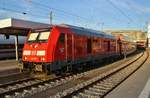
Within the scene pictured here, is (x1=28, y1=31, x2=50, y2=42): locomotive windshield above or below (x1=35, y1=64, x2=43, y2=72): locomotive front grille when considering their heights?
above

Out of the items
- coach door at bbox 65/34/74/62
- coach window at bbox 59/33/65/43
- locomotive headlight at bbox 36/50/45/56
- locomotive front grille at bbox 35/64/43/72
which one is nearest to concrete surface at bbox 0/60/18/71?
locomotive front grille at bbox 35/64/43/72

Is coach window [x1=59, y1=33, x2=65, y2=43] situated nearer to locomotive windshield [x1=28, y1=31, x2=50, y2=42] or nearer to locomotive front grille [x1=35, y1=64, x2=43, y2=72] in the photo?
locomotive windshield [x1=28, y1=31, x2=50, y2=42]

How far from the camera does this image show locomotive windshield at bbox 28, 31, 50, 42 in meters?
15.7

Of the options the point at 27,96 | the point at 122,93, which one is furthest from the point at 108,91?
the point at 27,96

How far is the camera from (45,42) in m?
15.4

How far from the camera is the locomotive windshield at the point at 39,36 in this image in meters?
15.7

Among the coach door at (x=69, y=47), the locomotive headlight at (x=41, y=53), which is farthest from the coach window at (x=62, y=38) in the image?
the locomotive headlight at (x=41, y=53)

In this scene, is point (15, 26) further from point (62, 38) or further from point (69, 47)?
point (62, 38)

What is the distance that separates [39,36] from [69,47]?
1984mm

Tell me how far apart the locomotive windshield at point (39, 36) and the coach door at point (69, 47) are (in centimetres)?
129

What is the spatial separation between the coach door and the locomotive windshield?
1292 millimetres

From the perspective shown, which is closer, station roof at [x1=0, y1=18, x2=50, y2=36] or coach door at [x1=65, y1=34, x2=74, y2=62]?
coach door at [x1=65, y1=34, x2=74, y2=62]

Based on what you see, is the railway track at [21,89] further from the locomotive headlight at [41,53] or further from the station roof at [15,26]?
the station roof at [15,26]

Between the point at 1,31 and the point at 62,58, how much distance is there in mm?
11926
